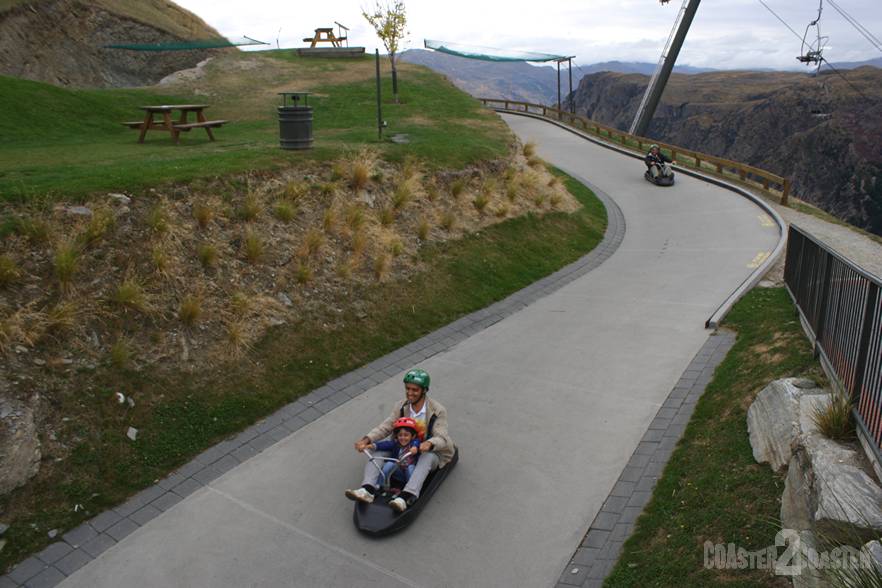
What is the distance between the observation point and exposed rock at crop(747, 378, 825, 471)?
5.90 meters

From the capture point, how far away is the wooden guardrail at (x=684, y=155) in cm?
2391

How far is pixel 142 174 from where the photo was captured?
11.1 m

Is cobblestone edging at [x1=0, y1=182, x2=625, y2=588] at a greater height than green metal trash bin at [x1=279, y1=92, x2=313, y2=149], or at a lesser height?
lesser

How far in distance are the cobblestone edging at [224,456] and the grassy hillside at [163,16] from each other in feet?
89.2

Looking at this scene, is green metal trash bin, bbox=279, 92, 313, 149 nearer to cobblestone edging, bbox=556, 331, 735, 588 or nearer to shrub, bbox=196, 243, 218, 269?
shrub, bbox=196, 243, 218, 269

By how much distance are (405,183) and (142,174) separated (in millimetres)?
5369

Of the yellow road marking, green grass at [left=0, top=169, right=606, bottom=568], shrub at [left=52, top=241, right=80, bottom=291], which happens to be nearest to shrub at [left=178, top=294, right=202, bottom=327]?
green grass at [left=0, top=169, right=606, bottom=568]

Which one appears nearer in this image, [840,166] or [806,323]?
[806,323]

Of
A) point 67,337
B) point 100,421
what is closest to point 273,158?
point 67,337

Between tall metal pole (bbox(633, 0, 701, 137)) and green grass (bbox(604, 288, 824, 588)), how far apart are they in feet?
97.4

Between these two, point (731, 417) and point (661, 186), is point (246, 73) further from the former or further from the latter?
point (731, 417)

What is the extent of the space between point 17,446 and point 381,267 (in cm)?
649

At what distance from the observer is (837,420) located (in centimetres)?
552

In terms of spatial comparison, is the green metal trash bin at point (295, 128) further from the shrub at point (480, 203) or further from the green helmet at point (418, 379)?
the green helmet at point (418, 379)
